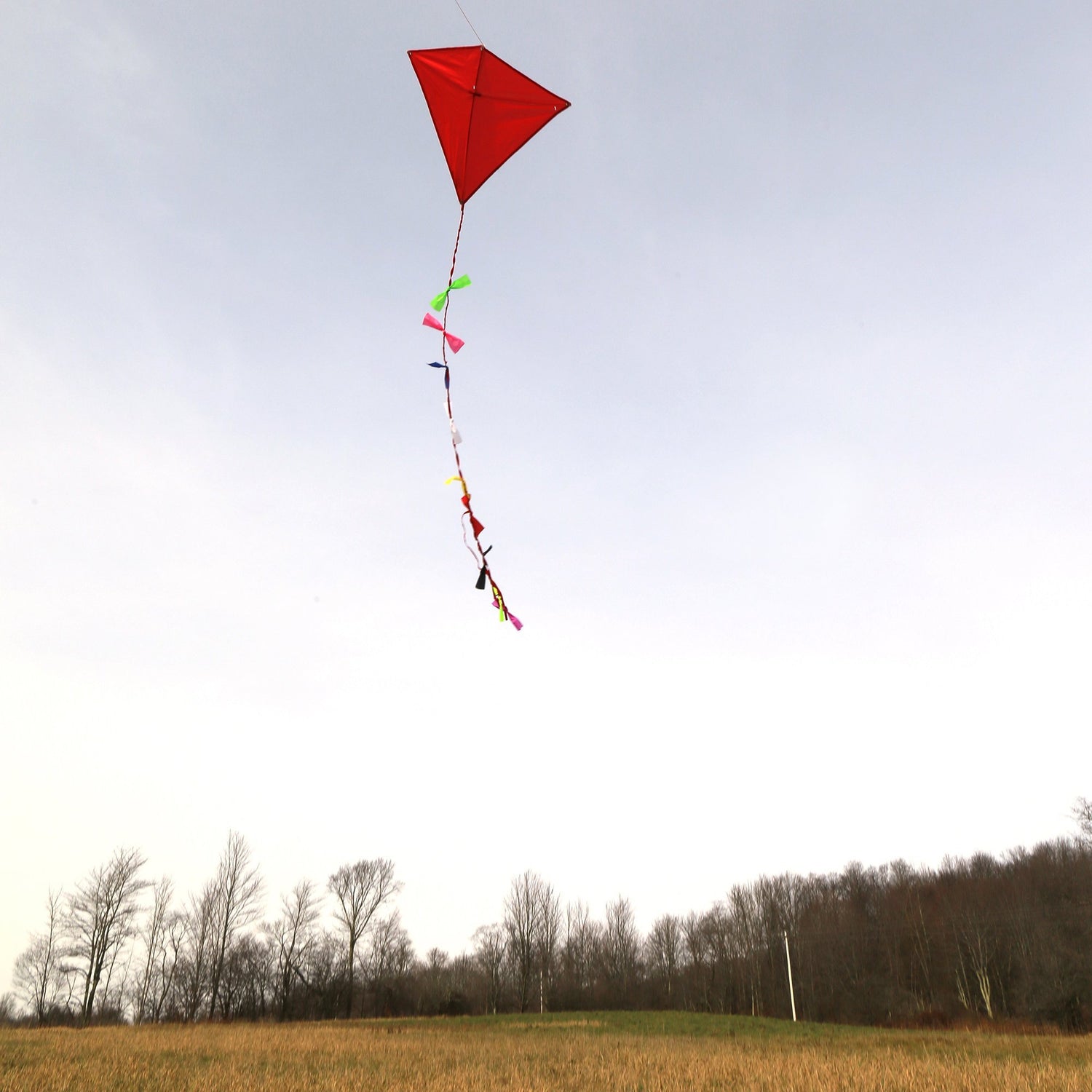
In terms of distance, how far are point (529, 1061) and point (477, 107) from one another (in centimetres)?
1962

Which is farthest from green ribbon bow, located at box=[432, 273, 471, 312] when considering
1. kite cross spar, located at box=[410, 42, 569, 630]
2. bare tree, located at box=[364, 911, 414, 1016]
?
bare tree, located at box=[364, 911, 414, 1016]

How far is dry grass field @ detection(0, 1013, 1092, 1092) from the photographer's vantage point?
476 inches

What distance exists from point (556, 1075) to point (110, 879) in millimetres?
47191

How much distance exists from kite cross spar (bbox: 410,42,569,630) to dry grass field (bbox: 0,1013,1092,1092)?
430 inches

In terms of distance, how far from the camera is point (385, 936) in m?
61.9

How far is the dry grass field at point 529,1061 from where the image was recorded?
12102 millimetres

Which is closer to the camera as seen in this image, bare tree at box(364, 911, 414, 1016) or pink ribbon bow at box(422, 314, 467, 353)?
pink ribbon bow at box(422, 314, 467, 353)

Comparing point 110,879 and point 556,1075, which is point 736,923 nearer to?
point 110,879

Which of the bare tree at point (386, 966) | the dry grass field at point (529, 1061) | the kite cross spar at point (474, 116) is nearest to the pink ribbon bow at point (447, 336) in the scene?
the kite cross spar at point (474, 116)

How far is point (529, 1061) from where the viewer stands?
1761 cm

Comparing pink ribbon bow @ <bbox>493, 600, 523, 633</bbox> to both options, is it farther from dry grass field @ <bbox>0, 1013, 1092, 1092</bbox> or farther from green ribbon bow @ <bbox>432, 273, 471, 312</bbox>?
dry grass field @ <bbox>0, 1013, 1092, 1092</bbox>

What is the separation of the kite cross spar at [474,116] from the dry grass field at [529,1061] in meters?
10.9

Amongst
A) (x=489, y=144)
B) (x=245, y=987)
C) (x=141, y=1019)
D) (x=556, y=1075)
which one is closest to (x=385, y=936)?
(x=245, y=987)

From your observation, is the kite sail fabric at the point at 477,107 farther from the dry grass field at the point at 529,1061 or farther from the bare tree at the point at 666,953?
the bare tree at the point at 666,953
